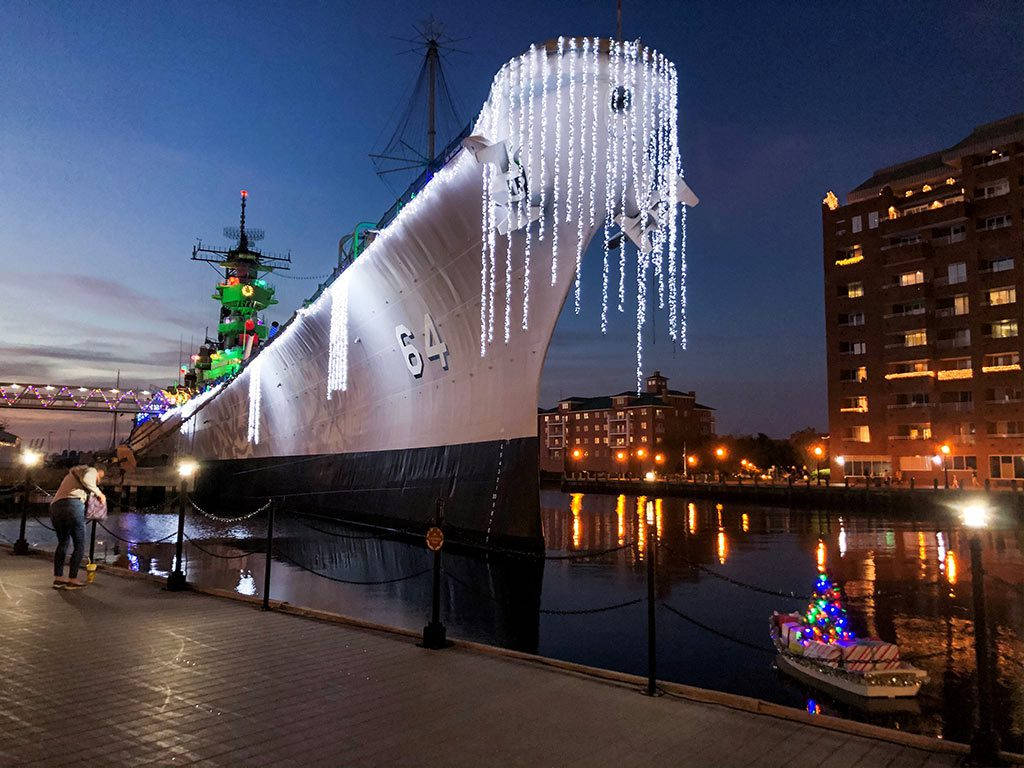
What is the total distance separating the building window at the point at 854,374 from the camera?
5153 centimetres

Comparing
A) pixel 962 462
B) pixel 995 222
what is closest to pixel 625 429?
pixel 962 462

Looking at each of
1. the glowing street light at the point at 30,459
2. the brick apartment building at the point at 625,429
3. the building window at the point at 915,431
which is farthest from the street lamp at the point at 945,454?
the glowing street light at the point at 30,459

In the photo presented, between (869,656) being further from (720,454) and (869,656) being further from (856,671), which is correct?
(720,454)

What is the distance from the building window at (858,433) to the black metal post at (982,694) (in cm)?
5245

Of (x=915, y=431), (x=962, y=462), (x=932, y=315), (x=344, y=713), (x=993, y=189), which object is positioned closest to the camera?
(x=344, y=713)

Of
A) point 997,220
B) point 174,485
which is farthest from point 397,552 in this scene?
point 997,220

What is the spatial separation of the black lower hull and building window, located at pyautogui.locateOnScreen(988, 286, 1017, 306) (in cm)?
4460

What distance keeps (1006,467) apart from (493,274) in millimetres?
43842

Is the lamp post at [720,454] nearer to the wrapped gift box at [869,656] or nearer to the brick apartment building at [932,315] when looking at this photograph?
the brick apartment building at [932,315]

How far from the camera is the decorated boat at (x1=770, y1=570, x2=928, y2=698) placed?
733 cm

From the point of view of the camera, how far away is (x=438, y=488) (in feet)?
56.7

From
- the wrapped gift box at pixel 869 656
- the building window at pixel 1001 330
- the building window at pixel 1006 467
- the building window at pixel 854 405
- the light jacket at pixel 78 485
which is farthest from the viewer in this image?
the building window at pixel 854 405

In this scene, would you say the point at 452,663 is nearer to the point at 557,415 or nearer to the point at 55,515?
the point at 55,515

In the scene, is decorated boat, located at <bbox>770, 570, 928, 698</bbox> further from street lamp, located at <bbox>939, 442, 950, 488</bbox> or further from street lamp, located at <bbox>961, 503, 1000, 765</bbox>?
street lamp, located at <bbox>939, 442, 950, 488</bbox>
